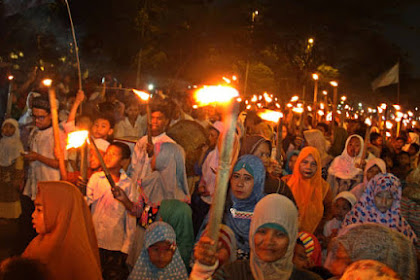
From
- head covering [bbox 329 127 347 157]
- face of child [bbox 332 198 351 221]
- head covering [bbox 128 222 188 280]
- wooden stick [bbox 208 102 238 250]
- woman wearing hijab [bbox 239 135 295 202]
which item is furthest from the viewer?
head covering [bbox 329 127 347 157]

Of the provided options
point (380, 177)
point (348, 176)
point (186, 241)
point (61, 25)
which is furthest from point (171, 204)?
point (61, 25)

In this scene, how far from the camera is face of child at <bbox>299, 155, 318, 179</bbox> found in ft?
17.3

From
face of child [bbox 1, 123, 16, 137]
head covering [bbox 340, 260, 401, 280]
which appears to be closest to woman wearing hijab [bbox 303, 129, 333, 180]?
face of child [bbox 1, 123, 16, 137]

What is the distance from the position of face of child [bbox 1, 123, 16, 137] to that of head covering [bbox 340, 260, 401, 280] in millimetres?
5821

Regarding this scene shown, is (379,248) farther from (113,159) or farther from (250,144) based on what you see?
(113,159)

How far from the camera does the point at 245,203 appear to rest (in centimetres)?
372

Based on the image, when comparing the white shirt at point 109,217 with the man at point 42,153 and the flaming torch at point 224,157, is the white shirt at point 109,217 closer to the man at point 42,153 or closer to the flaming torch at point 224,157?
the man at point 42,153

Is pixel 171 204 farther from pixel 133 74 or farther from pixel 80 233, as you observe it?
pixel 133 74

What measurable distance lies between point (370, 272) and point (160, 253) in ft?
6.22

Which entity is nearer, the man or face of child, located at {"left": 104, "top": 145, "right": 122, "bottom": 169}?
face of child, located at {"left": 104, "top": 145, "right": 122, "bottom": 169}

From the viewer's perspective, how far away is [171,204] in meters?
4.71

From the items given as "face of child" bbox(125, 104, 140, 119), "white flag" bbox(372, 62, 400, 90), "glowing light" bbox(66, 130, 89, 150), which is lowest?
"glowing light" bbox(66, 130, 89, 150)

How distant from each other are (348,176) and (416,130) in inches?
305

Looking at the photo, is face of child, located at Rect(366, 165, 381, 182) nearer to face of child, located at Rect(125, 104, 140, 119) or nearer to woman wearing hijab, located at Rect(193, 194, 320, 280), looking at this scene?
woman wearing hijab, located at Rect(193, 194, 320, 280)
